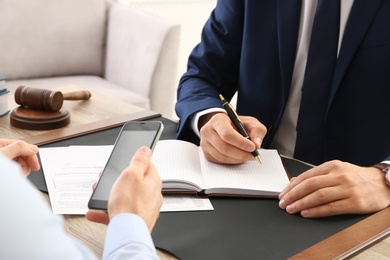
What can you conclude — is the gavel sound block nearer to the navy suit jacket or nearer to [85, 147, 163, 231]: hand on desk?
the navy suit jacket

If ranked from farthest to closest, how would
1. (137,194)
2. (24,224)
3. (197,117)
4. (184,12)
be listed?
1. (184,12)
2. (197,117)
3. (137,194)
4. (24,224)

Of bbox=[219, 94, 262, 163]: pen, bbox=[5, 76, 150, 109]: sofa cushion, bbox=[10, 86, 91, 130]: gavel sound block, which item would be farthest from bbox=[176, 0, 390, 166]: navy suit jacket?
bbox=[5, 76, 150, 109]: sofa cushion

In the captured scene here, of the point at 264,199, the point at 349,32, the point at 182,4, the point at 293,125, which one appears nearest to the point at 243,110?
the point at 293,125

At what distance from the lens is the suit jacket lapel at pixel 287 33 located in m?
1.86

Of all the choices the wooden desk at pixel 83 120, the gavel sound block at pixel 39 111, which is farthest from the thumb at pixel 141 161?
the gavel sound block at pixel 39 111

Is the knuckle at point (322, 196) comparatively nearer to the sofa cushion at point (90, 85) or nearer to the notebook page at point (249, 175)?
the notebook page at point (249, 175)

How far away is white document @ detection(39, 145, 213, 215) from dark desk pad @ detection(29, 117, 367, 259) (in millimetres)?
34

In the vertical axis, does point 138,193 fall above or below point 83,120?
above

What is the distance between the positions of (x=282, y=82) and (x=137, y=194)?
3.24 ft

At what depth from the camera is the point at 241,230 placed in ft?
4.06

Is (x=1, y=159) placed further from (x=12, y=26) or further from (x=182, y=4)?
(x=182, y=4)

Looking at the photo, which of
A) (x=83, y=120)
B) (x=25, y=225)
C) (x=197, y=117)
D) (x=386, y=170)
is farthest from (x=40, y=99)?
(x=25, y=225)

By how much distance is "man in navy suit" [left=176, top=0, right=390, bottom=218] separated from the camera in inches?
68.3

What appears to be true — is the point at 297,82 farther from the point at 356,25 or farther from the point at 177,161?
the point at 177,161
